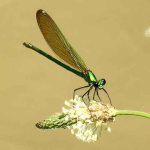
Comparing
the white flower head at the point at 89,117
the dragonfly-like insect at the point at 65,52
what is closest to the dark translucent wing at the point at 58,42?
the dragonfly-like insect at the point at 65,52

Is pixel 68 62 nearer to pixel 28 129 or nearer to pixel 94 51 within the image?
pixel 28 129

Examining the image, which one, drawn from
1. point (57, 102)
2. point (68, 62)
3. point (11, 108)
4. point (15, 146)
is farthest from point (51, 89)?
point (68, 62)

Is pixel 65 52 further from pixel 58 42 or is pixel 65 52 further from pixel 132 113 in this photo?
pixel 132 113

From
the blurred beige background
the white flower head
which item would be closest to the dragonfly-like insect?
the white flower head

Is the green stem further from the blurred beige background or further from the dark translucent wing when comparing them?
the blurred beige background

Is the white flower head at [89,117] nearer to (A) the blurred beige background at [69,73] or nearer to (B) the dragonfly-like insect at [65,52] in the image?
(B) the dragonfly-like insect at [65,52]

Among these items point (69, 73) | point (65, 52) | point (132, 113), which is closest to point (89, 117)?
point (132, 113)
